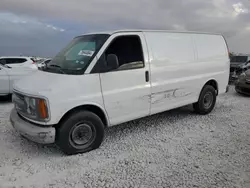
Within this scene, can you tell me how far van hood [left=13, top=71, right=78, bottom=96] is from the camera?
367cm

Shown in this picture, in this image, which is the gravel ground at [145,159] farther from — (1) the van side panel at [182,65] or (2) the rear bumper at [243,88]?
(2) the rear bumper at [243,88]

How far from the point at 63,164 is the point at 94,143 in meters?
0.67

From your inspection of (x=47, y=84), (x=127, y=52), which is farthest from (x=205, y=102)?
(x=47, y=84)

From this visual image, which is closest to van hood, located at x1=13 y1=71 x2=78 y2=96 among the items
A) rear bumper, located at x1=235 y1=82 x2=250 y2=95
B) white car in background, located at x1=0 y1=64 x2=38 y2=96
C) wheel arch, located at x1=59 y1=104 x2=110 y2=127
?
wheel arch, located at x1=59 y1=104 x2=110 y2=127

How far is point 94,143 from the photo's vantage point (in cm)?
416

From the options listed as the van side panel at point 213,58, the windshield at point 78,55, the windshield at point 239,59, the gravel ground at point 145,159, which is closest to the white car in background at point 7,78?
the gravel ground at point 145,159

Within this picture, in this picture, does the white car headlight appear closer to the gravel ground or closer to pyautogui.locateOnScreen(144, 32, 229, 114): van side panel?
the gravel ground

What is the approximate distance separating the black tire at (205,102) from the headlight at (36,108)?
3.87 meters

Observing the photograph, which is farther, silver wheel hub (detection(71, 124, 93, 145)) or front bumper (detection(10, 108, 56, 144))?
silver wheel hub (detection(71, 124, 93, 145))

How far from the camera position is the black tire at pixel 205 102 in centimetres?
598

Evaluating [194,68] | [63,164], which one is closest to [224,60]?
[194,68]

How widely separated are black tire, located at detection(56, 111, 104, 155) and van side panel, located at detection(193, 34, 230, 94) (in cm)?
306

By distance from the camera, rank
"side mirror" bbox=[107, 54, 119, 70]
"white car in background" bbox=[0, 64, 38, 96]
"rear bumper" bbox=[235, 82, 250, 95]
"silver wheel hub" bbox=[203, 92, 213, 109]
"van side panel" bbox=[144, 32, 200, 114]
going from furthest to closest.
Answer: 1. "rear bumper" bbox=[235, 82, 250, 95]
2. "white car in background" bbox=[0, 64, 38, 96]
3. "silver wheel hub" bbox=[203, 92, 213, 109]
4. "van side panel" bbox=[144, 32, 200, 114]
5. "side mirror" bbox=[107, 54, 119, 70]

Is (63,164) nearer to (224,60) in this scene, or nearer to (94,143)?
(94,143)
